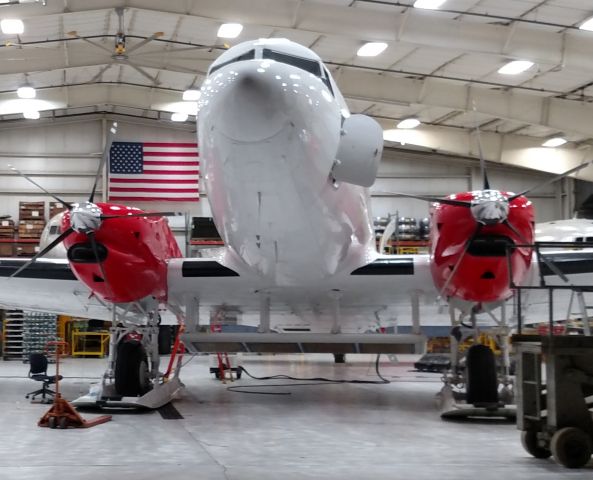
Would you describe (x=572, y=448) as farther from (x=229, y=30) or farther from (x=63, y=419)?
(x=229, y=30)

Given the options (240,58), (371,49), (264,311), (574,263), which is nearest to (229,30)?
(371,49)

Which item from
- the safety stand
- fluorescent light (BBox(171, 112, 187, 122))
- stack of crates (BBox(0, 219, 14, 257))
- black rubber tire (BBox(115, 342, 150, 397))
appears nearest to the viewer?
black rubber tire (BBox(115, 342, 150, 397))

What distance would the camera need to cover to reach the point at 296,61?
9258mm

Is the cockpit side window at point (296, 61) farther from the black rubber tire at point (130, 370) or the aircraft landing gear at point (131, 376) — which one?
the black rubber tire at point (130, 370)

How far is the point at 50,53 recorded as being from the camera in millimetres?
25500

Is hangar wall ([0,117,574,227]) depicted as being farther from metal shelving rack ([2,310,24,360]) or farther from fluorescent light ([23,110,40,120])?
metal shelving rack ([2,310,24,360])

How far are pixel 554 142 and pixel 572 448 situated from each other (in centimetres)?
2666

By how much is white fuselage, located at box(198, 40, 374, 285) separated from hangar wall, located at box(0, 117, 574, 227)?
72.2 feet

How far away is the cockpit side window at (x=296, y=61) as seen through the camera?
29.6ft

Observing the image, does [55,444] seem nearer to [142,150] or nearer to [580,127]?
[580,127]

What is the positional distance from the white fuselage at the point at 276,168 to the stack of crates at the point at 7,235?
78.8ft

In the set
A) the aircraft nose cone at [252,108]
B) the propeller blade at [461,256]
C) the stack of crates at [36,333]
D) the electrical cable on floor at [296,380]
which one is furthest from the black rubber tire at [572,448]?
the stack of crates at [36,333]

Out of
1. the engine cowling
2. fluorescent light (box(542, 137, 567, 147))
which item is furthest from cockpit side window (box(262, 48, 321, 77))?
fluorescent light (box(542, 137, 567, 147))

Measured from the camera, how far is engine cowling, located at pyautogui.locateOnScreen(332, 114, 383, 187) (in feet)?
31.2
